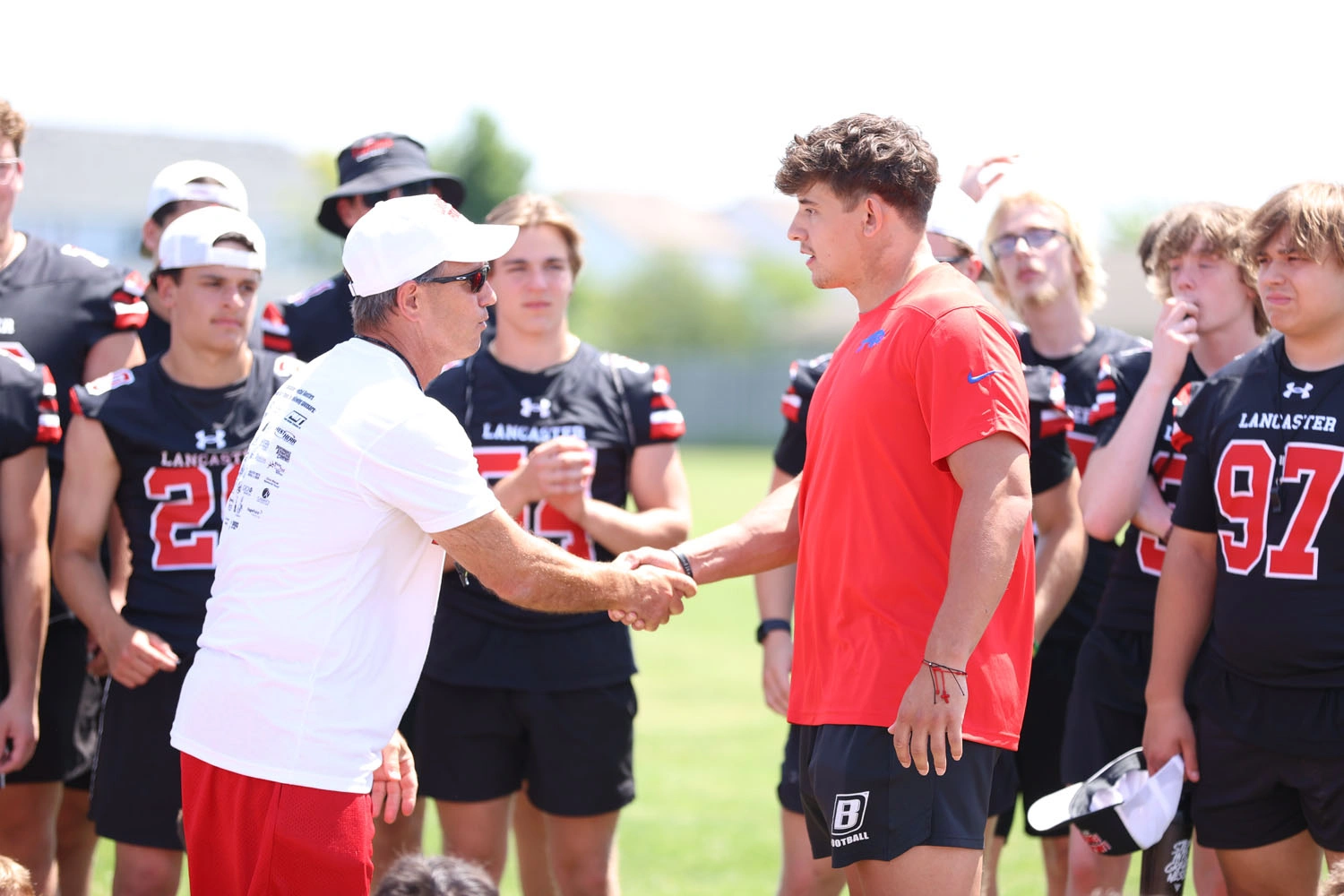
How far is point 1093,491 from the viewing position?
471cm

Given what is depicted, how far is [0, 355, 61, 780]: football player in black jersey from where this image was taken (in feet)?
15.4

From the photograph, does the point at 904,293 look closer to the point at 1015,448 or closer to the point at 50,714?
the point at 1015,448

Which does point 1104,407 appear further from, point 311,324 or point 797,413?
point 311,324

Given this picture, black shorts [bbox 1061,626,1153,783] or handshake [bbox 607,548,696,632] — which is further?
black shorts [bbox 1061,626,1153,783]

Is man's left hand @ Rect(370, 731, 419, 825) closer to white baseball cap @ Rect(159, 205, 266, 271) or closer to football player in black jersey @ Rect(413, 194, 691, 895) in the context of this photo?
football player in black jersey @ Rect(413, 194, 691, 895)

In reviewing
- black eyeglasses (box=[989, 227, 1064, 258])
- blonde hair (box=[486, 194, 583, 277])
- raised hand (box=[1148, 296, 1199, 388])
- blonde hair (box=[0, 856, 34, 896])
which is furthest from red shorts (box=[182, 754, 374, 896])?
black eyeglasses (box=[989, 227, 1064, 258])

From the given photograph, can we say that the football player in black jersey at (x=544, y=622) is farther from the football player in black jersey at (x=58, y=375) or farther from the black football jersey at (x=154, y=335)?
the football player in black jersey at (x=58, y=375)

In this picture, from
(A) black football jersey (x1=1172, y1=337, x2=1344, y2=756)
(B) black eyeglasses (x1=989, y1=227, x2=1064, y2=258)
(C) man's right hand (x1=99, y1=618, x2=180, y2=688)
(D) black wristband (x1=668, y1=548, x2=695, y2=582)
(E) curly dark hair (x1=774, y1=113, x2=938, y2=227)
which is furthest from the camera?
(B) black eyeglasses (x1=989, y1=227, x2=1064, y2=258)

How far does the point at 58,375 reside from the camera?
5.23 metres

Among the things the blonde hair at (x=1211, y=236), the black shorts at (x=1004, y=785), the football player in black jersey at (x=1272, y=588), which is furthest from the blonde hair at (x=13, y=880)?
the blonde hair at (x=1211, y=236)

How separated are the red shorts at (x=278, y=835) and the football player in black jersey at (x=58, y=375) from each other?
2.00 meters

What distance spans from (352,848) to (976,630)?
1638 mm

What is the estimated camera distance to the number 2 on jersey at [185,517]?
15.5 feet

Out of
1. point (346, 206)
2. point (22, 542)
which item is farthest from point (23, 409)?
point (346, 206)
